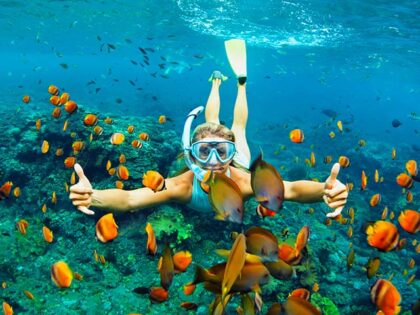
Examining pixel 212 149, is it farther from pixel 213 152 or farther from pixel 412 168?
pixel 412 168

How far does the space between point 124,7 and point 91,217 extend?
24.2 meters

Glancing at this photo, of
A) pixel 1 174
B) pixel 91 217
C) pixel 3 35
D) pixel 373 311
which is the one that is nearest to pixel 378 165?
pixel 373 311

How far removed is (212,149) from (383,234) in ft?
7.47

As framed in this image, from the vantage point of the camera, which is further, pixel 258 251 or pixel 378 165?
pixel 378 165

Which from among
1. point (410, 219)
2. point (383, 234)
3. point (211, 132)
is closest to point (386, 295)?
point (383, 234)

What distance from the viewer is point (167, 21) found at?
31.7 meters

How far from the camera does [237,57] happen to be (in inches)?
352

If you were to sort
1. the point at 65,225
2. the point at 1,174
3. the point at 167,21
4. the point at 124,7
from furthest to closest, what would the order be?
1. the point at 167,21
2. the point at 124,7
3. the point at 1,174
4. the point at 65,225

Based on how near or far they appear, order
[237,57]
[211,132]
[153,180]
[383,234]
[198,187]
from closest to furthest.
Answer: [383,234], [153,180], [211,132], [198,187], [237,57]

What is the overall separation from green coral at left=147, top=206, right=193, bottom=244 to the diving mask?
3685mm

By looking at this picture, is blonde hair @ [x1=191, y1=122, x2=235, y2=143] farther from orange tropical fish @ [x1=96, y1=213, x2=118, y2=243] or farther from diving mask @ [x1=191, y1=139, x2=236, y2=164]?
orange tropical fish @ [x1=96, y1=213, x2=118, y2=243]

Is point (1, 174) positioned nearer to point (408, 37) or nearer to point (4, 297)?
point (4, 297)

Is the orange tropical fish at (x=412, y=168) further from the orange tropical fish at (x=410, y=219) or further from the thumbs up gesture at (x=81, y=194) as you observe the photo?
the thumbs up gesture at (x=81, y=194)

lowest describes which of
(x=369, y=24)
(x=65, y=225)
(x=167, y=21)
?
(x=65, y=225)
